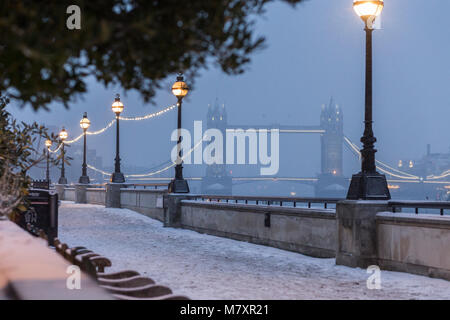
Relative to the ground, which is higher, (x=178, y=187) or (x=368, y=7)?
(x=368, y=7)

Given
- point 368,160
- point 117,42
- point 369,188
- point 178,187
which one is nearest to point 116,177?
point 178,187

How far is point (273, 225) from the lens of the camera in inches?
631

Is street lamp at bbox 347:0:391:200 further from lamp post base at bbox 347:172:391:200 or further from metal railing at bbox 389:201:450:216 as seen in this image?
metal railing at bbox 389:201:450:216

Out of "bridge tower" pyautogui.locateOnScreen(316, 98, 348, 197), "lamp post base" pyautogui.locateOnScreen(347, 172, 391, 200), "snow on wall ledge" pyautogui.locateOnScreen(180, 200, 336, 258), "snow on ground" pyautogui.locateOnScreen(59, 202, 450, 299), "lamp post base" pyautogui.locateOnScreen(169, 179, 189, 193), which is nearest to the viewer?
"snow on ground" pyautogui.locateOnScreen(59, 202, 450, 299)

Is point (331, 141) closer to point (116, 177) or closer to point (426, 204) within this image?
point (116, 177)

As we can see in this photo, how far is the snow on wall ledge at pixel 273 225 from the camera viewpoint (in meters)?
13.9

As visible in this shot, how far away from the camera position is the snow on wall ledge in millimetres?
13914

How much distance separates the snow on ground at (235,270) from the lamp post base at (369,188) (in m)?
1.45

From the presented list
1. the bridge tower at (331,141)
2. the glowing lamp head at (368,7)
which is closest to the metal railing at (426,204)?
the glowing lamp head at (368,7)

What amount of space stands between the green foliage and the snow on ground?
16.5 ft

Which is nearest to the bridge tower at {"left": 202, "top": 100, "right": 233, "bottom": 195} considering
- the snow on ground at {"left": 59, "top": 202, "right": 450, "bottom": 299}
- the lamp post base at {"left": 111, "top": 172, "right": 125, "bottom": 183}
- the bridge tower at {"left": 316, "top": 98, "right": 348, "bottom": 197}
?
the bridge tower at {"left": 316, "top": 98, "right": 348, "bottom": 197}

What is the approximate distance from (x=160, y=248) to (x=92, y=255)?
23.7 ft

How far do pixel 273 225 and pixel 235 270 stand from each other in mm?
4012

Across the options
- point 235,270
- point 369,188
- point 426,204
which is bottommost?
point 235,270
